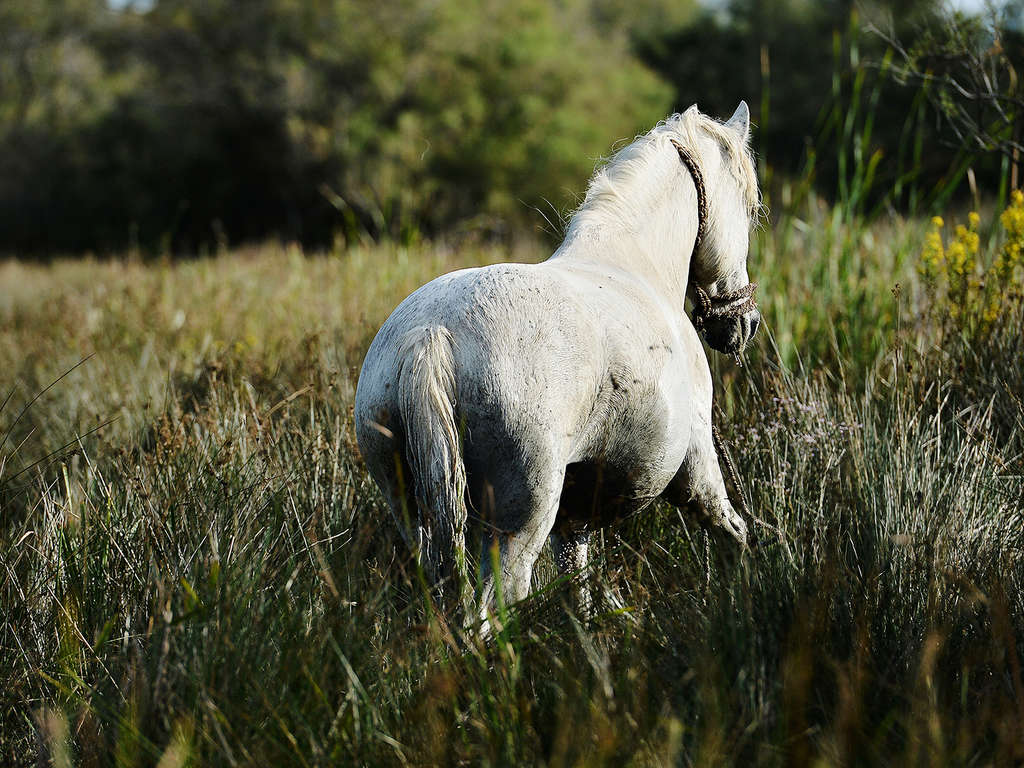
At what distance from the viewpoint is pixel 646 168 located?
2.64 meters

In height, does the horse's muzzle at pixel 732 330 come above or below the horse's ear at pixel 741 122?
below

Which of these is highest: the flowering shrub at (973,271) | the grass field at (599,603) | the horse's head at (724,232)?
the horse's head at (724,232)

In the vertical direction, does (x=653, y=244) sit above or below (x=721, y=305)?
above

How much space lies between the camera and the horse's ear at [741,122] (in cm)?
292

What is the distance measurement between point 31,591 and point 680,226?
2284 mm

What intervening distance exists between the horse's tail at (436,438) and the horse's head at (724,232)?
1.20 m

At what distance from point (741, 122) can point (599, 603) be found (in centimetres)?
172

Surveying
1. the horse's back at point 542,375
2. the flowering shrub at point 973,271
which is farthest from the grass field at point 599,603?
the horse's back at point 542,375

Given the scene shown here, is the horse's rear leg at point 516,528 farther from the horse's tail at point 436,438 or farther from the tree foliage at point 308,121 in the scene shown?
the tree foliage at point 308,121

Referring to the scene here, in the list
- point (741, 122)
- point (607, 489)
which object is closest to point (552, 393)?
point (607, 489)

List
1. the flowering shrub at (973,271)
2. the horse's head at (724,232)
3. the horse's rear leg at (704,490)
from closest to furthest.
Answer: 1. the horse's rear leg at (704,490)
2. the horse's head at (724,232)
3. the flowering shrub at (973,271)

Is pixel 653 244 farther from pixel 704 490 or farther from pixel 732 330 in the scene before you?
pixel 704 490

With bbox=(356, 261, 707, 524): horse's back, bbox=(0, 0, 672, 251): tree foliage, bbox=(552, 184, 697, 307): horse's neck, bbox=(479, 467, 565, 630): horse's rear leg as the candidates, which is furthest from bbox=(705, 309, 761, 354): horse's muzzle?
bbox=(0, 0, 672, 251): tree foliage

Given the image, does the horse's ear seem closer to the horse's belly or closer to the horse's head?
the horse's head
